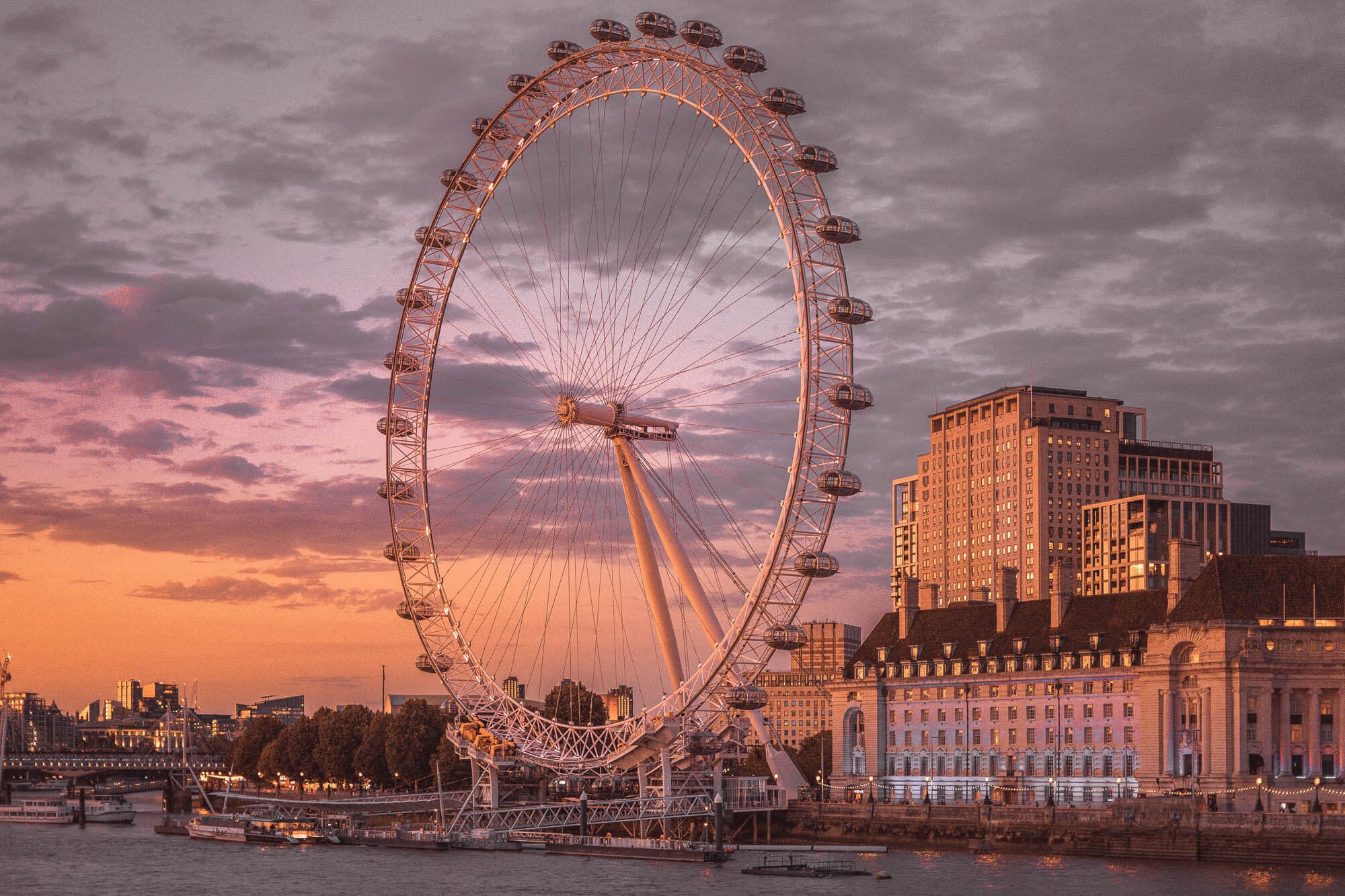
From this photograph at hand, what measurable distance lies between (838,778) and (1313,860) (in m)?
57.1

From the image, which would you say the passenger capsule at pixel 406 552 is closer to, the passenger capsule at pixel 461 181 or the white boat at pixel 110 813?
the passenger capsule at pixel 461 181

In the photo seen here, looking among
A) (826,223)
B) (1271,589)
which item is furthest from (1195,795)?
(826,223)

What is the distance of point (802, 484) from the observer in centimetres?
9350

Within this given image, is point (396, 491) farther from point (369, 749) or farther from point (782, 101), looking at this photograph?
point (369, 749)

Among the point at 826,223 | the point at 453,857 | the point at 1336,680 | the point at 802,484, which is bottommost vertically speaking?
the point at 453,857

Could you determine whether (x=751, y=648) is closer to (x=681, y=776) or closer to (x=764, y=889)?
(x=764, y=889)

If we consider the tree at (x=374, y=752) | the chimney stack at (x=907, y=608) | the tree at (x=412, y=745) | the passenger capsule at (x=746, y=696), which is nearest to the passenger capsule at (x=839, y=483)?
the passenger capsule at (x=746, y=696)

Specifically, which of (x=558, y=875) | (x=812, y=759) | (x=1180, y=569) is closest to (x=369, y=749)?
(x=812, y=759)

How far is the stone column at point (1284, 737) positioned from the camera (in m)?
122

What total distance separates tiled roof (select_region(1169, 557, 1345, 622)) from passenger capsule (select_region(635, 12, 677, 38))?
55713mm

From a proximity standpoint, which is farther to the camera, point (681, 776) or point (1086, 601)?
point (1086, 601)

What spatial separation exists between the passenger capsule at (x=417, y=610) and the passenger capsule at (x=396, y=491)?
672 centimetres

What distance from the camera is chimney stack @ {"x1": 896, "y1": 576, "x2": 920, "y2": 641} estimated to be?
155375 millimetres

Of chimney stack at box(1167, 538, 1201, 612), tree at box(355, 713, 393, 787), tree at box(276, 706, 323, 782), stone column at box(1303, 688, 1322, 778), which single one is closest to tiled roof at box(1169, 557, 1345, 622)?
chimney stack at box(1167, 538, 1201, 612)
